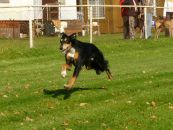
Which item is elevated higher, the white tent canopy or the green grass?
the white tent canopy

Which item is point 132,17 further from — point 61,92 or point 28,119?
point 28,119

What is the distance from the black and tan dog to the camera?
37.9ft

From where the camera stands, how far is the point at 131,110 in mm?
10758

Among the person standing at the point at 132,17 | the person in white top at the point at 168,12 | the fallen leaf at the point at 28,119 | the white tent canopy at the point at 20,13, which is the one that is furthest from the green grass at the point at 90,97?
the person in white top at the point at 168,12

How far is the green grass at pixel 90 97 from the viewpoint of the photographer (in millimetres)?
9859

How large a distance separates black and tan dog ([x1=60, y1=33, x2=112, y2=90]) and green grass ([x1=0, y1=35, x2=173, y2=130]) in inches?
21.3

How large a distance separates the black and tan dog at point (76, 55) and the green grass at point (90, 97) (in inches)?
21.3

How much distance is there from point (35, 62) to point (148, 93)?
8.63 metres

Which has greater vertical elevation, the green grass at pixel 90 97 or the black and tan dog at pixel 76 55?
the black and tan dog at pixel 76 55

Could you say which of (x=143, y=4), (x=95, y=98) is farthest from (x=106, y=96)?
(x=143, y=4)

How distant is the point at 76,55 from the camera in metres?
11.8

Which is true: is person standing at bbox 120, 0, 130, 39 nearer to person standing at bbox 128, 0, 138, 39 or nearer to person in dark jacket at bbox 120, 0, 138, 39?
person in dark jacket at bbox 120, 0, 138, 39

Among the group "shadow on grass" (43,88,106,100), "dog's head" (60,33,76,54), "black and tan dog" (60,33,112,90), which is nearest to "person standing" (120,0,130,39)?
"shadow on grass" (43,88,106,100)

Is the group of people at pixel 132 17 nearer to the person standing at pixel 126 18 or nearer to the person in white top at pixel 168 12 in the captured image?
the person standing at pixel 126 18
